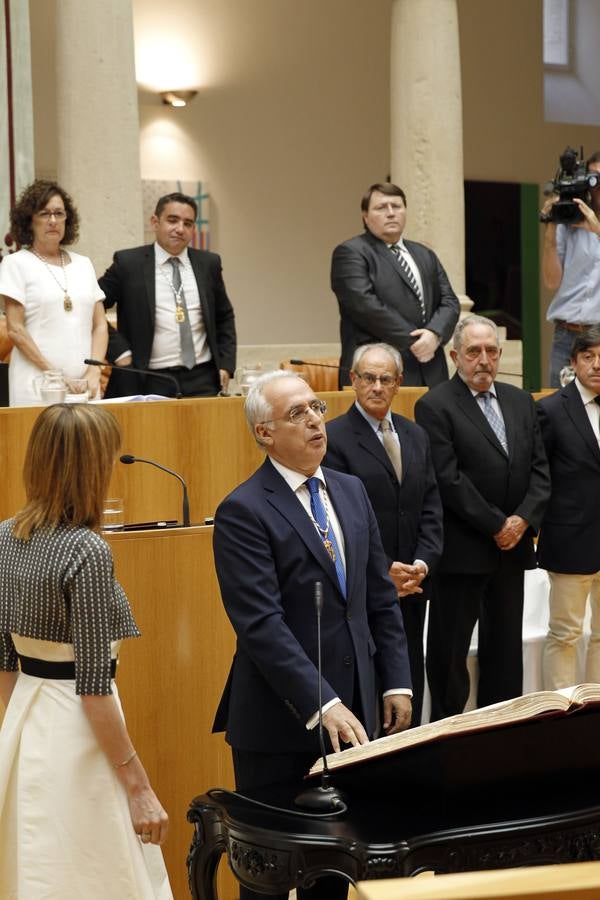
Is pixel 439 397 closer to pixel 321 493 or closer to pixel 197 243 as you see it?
pixel 321 493

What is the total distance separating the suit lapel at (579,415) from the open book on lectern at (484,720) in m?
2.53

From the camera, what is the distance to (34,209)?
5.32m

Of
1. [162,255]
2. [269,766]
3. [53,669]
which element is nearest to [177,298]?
[162,255]

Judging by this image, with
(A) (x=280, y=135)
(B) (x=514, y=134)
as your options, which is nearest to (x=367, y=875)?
(A) (x=280, y=135)

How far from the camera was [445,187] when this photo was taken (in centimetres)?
865

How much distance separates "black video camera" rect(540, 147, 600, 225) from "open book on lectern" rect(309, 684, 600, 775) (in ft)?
13.6

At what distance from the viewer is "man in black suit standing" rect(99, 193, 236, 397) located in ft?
18.7

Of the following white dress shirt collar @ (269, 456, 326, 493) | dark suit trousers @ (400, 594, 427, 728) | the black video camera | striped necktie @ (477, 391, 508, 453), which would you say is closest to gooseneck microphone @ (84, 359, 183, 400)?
striped necktie @ (477, 391, 508, 453)

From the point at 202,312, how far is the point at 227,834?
11.6 feet

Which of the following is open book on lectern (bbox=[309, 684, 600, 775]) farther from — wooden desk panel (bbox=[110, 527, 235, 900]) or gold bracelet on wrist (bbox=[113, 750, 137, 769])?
wooden desk panel (bbox=[110, 527, 235, 900])

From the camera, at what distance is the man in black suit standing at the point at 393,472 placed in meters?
4.45

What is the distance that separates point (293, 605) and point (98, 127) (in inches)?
187

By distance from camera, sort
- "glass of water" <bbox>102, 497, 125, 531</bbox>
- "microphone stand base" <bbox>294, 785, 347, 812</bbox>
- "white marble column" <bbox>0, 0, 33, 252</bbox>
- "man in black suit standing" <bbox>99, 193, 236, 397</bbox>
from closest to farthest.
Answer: "microphone stand base" <bbox>294, 785, 347, 812</bbox> < "glass of water" <bbox>102, 497, 125, 531</bbox> < "man in black suit standing" <bbox>99, 193, 236, 397</bbox> < "white marble column" <bbox>0, 0, 33, 252</bbox>

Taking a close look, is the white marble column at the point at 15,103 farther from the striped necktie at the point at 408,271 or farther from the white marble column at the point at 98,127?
the striped necktie at the point at 408,271
